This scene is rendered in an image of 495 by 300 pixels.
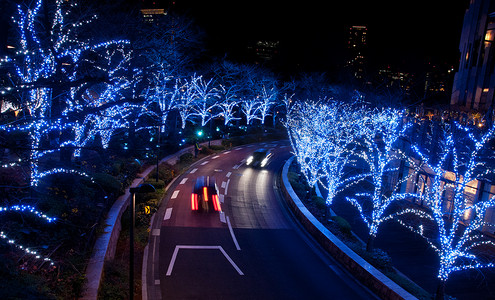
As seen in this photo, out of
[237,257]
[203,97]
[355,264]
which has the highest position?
[203,97]

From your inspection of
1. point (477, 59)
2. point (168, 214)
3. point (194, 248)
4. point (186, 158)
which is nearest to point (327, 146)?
point (168, 214)

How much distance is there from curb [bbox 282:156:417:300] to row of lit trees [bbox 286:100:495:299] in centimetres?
178

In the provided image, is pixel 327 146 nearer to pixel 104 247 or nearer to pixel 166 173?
pixel 166 173

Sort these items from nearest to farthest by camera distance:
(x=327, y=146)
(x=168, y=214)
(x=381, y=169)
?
(x=381, y=169)
(x=168, y=214)
(x=327, y=146)

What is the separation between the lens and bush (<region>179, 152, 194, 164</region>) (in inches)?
1111

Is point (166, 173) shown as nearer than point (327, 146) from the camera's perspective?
No

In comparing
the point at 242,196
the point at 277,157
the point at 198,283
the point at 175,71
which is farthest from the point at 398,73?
the point at 198,283

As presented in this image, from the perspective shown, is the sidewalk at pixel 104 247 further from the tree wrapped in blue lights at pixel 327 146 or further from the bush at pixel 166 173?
the tree wrapped in blue lights at pixel 327 146

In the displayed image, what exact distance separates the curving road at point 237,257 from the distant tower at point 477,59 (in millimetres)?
24435

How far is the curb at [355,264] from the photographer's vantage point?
9562 mm

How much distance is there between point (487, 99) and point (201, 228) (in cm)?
3038

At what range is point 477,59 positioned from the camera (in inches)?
1219

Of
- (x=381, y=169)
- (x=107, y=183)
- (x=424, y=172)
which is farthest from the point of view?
(x=107, y=183)

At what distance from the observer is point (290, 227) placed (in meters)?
16.2
